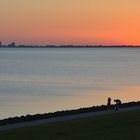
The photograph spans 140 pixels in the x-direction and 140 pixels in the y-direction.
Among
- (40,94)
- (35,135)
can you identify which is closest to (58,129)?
(35,135)

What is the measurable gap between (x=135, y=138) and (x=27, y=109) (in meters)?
24.8

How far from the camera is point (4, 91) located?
186 ft

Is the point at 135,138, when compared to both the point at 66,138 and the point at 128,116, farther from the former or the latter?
the point at 128,116

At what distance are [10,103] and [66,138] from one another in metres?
29.0

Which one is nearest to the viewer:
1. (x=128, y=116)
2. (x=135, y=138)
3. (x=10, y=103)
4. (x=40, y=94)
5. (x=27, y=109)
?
(x=135, y=138)

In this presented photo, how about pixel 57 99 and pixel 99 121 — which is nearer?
pixel 99 121

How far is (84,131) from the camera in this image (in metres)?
16.8

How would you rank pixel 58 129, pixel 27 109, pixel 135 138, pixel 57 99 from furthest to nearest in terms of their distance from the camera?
pixel 57 99 < pixel 27 109 < pixel 58 129 < pixel 135 138

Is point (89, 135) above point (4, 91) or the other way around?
the other way around

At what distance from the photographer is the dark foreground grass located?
51.6 feet

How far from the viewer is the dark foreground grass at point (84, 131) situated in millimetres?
15719

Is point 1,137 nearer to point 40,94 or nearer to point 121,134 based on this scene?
point 121,134

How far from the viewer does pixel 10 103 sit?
4422cm

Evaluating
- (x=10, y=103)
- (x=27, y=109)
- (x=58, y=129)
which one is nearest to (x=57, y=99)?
(x=10, y=103)
